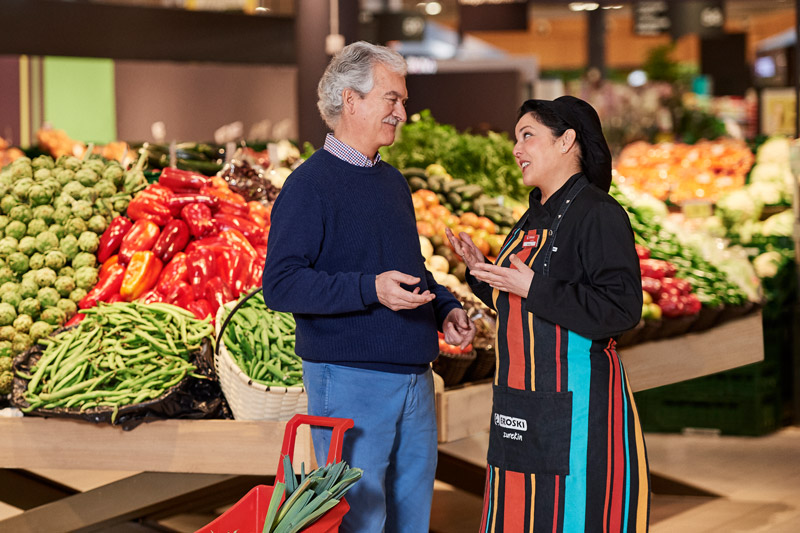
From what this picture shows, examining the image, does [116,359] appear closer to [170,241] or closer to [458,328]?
[170,241]

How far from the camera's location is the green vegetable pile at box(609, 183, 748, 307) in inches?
183

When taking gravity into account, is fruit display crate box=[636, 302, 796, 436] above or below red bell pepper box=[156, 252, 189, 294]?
below

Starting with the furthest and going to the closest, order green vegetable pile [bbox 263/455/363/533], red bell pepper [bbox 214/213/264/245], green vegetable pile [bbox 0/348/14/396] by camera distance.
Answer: red bell pepper [bbox 214/213/264/245] → green vegetable pile [bbox 0/348/14/396] → green vegetable pile [bbox 263/455/363/533]

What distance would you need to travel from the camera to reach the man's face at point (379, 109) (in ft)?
7.83

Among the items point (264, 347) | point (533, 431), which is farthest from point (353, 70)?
point (264, 347)

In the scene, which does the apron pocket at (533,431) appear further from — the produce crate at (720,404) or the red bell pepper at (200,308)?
the produce crate at (720,404)

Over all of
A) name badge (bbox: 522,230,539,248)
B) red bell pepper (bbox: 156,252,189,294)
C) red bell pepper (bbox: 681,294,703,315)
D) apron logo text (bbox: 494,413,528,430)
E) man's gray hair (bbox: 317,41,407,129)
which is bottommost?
apron logo text (bbox: 494,413,528,430)

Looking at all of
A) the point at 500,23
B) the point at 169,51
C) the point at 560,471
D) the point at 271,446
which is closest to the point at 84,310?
the point at 271,446

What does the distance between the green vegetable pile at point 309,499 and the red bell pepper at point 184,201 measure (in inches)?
80.4

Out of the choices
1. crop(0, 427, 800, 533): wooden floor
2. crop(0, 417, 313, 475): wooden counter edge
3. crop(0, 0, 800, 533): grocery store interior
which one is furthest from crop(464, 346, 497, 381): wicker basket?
crop(0, 427, 800, 533): wooden floor

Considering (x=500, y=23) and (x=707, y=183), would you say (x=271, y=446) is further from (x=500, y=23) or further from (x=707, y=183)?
(x=500, y=23)

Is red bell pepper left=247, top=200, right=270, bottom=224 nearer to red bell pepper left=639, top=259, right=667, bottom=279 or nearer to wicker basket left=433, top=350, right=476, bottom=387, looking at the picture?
wicker basket left=433, top=350, right=476, bottom=387

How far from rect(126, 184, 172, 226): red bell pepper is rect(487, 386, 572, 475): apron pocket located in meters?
2.03

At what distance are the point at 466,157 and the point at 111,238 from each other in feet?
7.78
